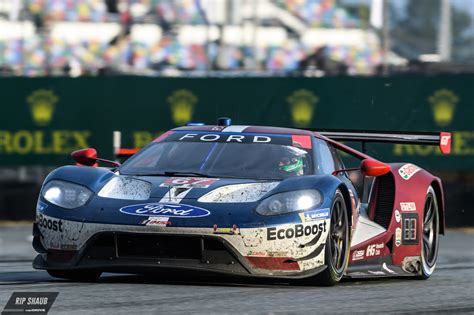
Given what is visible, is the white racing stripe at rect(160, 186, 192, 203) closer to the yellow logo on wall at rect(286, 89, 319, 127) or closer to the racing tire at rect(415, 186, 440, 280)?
the racing tire at rect(415, 186, 440, 280)

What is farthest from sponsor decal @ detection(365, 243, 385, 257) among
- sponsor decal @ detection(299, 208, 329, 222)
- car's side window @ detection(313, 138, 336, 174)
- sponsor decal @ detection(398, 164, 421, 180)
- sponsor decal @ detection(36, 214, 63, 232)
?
sponsor decal @ detection(36, 214, 63, 232)

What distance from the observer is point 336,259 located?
673 cm

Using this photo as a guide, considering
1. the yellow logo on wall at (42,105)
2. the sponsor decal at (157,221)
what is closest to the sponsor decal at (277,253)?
the sponsor decal at (157,221)

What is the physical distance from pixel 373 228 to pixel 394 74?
6502 millimetres

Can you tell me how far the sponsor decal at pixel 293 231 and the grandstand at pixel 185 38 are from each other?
767 cm

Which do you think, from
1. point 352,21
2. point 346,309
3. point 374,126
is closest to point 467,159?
point 374,126

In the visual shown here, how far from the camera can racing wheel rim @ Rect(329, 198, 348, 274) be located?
6.65 metres

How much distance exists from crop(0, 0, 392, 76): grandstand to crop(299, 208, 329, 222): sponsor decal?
7.57 m

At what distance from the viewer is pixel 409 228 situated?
7.89 meters

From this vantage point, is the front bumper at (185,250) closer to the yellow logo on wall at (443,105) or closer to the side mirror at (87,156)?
the side mirror at (87,156)

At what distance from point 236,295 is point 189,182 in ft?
3.40

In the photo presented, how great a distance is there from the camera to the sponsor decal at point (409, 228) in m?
7.85

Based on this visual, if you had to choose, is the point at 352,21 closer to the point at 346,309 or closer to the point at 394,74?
the point at 394,74

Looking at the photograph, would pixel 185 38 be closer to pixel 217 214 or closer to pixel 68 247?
pixel 68 247
